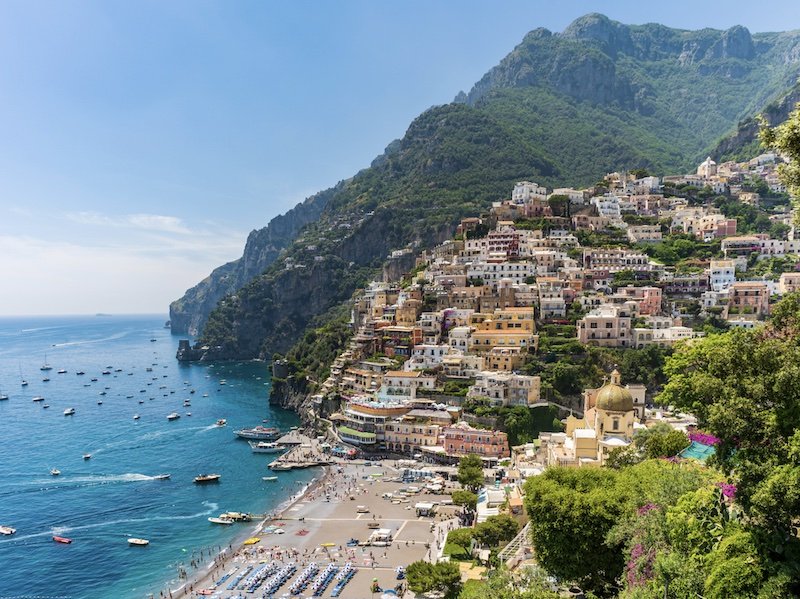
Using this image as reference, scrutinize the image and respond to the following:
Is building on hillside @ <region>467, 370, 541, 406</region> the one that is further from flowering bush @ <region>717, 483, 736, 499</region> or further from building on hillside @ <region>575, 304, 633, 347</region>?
flowering bush @ <region>717, 483, 736, 499</region>

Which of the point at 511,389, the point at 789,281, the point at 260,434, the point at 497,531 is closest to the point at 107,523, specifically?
the point at 260,434

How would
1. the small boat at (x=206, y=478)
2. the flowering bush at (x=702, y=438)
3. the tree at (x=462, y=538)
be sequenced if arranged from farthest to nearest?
the small boat at (x=206, y=478)
the tree at (x=462, y=538)
the flowering bush at (x=702, y=438)

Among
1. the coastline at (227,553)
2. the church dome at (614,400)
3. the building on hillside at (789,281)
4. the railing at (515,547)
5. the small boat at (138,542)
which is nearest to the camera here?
the railing at (515,547)

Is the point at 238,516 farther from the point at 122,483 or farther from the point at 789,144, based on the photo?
the point at 789,144

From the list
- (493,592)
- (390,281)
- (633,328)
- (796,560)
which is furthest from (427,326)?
(796,560)

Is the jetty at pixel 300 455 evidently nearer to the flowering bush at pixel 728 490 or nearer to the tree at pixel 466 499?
the tree at pixel 466 499

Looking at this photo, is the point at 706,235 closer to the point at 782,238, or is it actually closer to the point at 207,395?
the point at 782,238

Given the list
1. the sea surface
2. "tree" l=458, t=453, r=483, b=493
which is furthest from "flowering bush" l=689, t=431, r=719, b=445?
the sea surface

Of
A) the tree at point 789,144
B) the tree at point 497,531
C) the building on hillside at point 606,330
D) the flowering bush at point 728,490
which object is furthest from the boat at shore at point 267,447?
the tree at point 789,144
